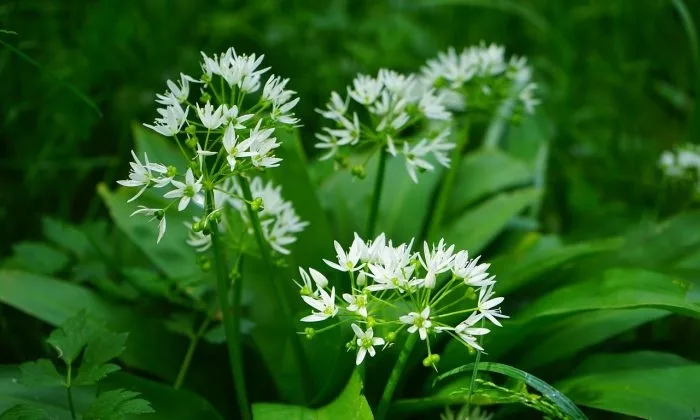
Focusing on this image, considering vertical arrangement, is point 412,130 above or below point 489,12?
below

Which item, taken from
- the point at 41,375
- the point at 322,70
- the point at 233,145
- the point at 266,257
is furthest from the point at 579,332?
the point at 322,70

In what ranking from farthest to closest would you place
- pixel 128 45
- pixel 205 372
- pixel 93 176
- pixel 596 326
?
pixel 93 176
pixel 128 45
pixel 205 372
pixel 596 326

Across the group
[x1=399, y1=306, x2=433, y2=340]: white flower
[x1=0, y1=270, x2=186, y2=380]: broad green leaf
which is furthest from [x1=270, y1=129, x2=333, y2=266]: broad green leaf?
[x1=399, y1=306, x2=433, y2=340]: white flower

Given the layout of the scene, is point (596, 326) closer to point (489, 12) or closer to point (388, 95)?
point (388, 95)

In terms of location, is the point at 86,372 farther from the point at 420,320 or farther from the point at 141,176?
the point at 420,320

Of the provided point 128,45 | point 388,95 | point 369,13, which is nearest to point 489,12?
point 369,13

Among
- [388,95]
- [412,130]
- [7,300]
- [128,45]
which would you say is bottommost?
[7,300]

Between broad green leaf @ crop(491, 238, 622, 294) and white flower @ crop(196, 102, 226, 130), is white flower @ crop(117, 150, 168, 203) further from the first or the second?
broad green leaf @ crop(491, 238, 622, 294)
